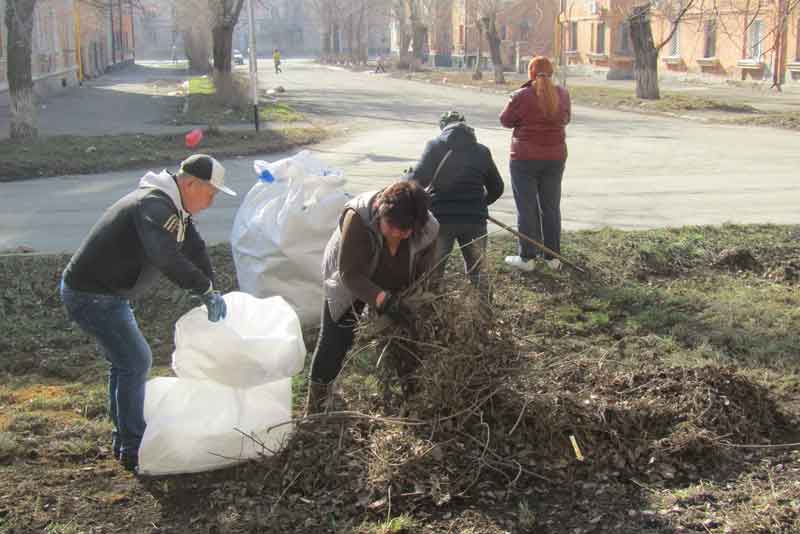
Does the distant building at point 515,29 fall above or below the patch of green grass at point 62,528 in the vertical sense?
above

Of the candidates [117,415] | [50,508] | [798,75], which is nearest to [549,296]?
[117,415]

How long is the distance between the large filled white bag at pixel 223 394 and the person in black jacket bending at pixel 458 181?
1.72m

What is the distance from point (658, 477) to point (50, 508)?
2.58m

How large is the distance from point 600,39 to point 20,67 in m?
38.4

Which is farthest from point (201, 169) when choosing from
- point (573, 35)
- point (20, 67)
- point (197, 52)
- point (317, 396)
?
point (197, 52)

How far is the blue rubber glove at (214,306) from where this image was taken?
3785 mm

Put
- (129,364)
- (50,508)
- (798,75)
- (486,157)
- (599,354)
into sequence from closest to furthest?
1. (50,508)
2. (129,364)
3. (599,354)
4. (486,157)
5. (798,75)

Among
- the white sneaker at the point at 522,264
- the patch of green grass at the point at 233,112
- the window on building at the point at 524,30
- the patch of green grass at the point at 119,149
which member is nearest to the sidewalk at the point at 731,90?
Result: the patch of green grass at the point at 233,112

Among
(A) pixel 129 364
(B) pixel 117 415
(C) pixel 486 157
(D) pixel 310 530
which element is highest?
(C) pixel 486 157

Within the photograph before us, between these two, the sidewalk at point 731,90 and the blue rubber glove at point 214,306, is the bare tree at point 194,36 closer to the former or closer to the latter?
the sidewalk at point 731,90

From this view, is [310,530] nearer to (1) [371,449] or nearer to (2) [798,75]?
(1) [371,449]

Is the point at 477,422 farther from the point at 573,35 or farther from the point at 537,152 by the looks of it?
the point at 573,35

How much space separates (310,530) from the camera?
349 centimetres

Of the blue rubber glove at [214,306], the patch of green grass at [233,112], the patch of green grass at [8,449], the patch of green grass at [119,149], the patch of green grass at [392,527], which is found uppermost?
the patch of green grass at [233,112]
